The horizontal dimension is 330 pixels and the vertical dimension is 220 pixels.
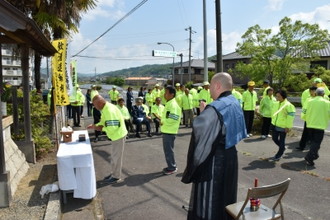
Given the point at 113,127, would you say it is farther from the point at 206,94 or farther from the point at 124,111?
the point at 206,94

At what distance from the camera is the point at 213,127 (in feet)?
9.09

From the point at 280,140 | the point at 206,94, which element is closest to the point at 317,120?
the point at 280,140

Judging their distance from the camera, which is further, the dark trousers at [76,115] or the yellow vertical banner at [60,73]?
the dark trousers at [76,115]

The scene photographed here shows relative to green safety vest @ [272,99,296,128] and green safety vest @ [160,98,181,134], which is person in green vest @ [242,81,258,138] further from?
green safety vest @ [160,98,181,134]

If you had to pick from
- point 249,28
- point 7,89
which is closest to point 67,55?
point 7,89

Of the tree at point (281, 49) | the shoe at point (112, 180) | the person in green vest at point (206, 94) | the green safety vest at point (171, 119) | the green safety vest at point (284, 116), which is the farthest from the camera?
the tree at point (281, 49)

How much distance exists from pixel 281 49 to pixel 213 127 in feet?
77.3

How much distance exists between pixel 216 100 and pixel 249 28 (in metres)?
22.4

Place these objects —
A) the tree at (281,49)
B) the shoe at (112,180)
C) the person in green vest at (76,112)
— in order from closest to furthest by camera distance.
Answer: the shoe at (112,180) → the person in green vest at (76,112) → the tree at (281,49)

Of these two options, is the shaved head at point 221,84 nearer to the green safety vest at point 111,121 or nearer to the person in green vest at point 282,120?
the green safety vest at point 111,121

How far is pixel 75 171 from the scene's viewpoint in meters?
4.77

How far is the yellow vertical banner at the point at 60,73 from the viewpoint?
7766mm

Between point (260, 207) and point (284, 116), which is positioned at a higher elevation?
point (284, 116)

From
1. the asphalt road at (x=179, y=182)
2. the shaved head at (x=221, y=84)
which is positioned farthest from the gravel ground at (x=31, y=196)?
the shaved head at (x=221, y=84)
